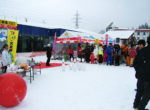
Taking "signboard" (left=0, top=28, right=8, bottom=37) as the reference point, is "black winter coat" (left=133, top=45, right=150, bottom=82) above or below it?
below

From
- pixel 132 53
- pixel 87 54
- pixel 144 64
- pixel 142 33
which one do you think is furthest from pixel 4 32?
A: pixel 142 33

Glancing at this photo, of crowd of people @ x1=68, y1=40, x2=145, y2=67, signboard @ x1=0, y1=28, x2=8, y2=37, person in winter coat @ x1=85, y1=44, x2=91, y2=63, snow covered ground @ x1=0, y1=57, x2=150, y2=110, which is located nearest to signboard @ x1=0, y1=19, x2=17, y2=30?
signboard @ x1=0, y1=28, x2=8, y2=37

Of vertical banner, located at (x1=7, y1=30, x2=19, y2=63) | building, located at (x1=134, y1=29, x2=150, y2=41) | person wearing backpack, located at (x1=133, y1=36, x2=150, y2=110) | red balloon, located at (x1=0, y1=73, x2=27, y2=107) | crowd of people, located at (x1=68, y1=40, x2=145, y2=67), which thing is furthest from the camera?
building, located at (x1=134, y1=29, x2=150, y2=41)

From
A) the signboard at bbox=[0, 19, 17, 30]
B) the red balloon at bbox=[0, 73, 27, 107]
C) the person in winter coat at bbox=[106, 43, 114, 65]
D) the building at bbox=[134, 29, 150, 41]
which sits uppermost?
the building at bbox=[134, 29, 150, 41]

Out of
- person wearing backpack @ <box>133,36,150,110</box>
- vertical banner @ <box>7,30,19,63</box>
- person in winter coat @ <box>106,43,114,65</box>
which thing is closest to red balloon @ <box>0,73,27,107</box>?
person wearing backpack @ <box>133,36,150,110</box>

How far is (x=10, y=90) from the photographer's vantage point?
329 centimetres

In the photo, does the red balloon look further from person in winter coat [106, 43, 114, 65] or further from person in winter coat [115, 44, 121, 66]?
person in winter coat [115, 44, 121, 66]

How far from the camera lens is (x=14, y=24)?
8031 mm

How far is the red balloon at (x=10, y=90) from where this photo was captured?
3.25 m

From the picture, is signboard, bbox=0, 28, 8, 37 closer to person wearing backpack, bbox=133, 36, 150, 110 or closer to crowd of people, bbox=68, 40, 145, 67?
crowd of people, bbox=68, 40, 145, 67

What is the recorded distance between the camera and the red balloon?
10.7ft

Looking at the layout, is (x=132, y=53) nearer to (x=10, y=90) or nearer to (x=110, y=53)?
(x=110, y=53)

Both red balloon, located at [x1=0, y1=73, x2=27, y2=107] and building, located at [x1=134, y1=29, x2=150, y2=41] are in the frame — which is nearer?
red balloon, located at [x1=0, y1=73, x2=27, y2=107]

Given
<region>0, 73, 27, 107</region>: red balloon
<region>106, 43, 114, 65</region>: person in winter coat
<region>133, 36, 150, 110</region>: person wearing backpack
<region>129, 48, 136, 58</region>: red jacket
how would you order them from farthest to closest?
<region>106, 43, 114, 65</region>: person in winter coat
<region>129, 48, 136, 58</region>: red jacket
<region>0, 73, 27, 107</region>: red balloon
<region>133, 36, 150, 110</region>: person wearing backpack
